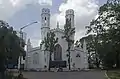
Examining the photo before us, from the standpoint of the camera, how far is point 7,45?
39.8 m

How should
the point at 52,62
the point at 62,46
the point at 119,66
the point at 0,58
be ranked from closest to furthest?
the point at 0,58, the point at 119,66, the point at 52,62, the point at 62,46

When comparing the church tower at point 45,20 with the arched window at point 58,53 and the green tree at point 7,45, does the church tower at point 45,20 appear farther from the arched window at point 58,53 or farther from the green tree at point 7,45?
the green tree at point 7,45

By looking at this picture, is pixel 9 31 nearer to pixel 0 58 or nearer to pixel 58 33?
pixel 0 58

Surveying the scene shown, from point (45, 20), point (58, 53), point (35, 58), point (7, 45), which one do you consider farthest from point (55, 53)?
point (7, 45)

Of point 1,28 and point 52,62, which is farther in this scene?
point 52,62

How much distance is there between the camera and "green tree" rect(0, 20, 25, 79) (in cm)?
3938

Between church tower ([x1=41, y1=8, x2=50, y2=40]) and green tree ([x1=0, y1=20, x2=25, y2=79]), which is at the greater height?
church tower ([x1=41, y1=8, x2=50, y2=40])

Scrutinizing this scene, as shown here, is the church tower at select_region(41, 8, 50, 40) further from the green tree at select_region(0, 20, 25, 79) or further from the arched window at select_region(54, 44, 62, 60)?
the green tree at select_region(0, 20, 25, 79)

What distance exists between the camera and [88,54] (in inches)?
4456

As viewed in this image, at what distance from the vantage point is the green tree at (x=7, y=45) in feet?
129

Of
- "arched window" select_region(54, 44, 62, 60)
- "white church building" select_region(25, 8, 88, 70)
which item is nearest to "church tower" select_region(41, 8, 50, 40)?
"white church building" select_region(25, 8, 88, 70)

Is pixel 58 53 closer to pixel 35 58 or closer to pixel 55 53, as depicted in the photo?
pixel 55 53

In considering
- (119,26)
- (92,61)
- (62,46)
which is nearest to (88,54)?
(92,61)

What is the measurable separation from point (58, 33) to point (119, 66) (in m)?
28.9
